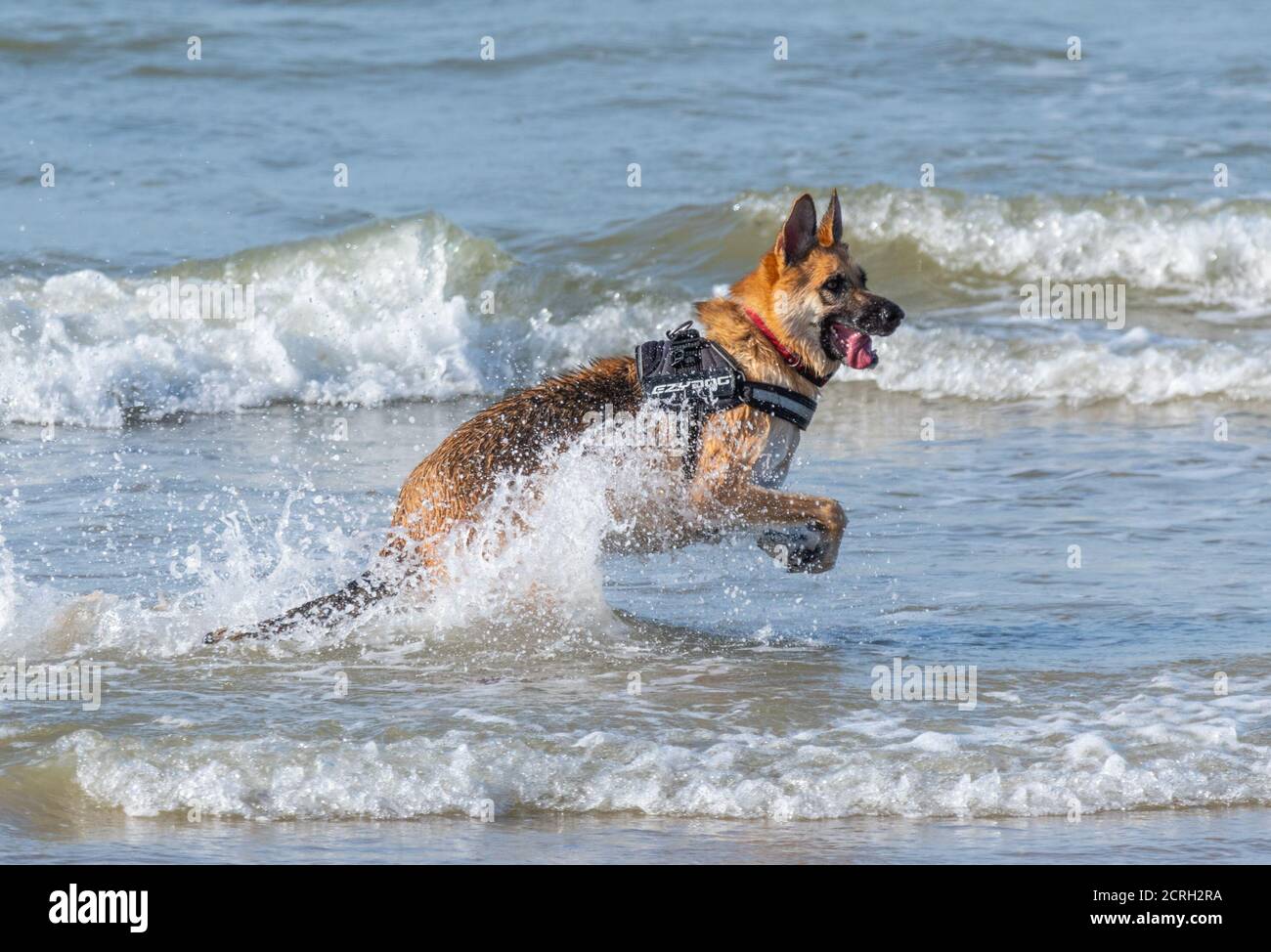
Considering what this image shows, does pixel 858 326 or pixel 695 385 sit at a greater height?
pixel 858 326

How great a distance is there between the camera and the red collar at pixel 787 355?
281 inches

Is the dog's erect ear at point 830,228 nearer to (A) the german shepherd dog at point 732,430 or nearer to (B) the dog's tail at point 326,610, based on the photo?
(A) the german shepherd dog at point 732,430

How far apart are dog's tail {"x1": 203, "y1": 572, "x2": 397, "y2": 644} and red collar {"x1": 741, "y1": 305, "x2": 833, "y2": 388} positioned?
179 centimetres

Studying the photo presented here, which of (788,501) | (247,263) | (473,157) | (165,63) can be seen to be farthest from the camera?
(165,63)

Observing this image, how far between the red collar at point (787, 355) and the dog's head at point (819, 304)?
30mm

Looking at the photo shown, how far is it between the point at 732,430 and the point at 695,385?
0.23 m

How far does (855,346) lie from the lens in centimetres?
713

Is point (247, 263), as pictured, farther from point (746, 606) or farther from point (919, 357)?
point (746, 606)

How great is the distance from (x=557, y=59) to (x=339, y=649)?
14.4 metres

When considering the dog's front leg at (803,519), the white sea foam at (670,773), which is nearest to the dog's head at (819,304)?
the dog's front leg at (803,519)

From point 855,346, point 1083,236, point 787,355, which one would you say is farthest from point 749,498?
point 1083,236

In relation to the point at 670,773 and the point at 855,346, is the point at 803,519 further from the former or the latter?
the point at 670,773

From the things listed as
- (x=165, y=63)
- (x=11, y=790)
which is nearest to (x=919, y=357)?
(x=11, y=790)

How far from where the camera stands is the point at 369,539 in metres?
8.13
